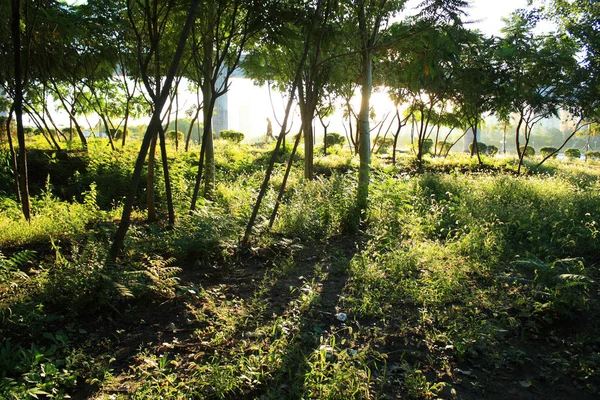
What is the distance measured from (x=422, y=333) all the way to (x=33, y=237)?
4689mm

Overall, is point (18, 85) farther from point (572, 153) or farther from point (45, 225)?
point (572, 153)

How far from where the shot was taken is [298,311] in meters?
3.44

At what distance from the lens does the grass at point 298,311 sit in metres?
2.46

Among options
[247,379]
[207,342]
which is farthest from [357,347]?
[207,342]

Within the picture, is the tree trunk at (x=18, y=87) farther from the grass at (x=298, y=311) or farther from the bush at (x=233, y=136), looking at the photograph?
the bush at (x=233, y=136)

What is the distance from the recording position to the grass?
246 centimetres

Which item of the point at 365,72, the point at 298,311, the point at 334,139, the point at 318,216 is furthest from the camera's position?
the point at 334,139

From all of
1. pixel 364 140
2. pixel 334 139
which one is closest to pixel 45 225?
pixel 364 140

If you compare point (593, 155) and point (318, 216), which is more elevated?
point (593, 155)

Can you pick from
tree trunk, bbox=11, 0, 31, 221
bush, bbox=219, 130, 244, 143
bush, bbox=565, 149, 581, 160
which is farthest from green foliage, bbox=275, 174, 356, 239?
bush, bbox=565, 149, 581, 160

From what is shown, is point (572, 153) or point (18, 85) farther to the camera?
point (572, 153)

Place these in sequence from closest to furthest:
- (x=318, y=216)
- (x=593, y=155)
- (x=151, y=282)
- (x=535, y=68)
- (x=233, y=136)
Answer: (x=151, y=282)
(x=318, y=216)
(x=535, y=68)
(x=233, y=136)
(x=593, y=155)

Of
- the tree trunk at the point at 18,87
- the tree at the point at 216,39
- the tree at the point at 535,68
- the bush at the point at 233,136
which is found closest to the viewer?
the tree trunk at the point at 18,87

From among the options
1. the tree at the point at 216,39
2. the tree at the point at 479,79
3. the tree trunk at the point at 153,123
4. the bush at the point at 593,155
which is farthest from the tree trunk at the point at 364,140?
the bush at the point at 593,155
